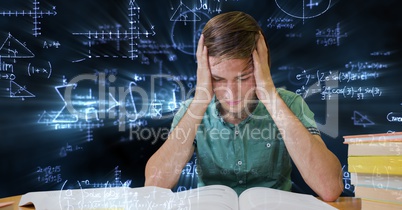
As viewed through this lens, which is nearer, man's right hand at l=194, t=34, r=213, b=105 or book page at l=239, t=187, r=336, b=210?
book page at l=239, t=187, r=336, b=210

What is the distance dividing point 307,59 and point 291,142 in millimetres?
478

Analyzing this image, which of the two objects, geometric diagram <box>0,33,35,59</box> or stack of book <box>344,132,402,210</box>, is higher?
geometric diagram <box>0,33,35,59</box>

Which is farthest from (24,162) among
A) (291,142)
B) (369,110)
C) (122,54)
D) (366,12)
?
(366,12)

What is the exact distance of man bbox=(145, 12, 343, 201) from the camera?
44.3 inches

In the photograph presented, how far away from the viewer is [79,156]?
1.44 m

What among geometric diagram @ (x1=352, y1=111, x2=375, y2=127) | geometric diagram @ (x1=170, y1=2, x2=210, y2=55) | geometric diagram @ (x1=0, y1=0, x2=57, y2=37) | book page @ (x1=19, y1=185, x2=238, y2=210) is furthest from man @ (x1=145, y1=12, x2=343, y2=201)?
geometric diagram @ (x1=0, y1=0, x2=57, y2=37)

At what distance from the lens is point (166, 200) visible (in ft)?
2.52

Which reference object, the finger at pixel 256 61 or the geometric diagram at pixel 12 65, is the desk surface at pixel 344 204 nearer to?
the finger at pixel 256 61

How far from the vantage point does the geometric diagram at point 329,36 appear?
1451 mm

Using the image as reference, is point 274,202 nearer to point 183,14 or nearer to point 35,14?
point 183,14

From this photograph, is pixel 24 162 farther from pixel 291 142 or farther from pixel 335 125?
pixel 335 125

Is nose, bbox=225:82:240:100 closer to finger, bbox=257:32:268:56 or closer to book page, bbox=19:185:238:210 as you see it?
finger, bbox=257:32:268:56

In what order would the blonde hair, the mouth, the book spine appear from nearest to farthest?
the book spine
the blonde hair
the mouth

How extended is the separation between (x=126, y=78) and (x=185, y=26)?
1.04ft
